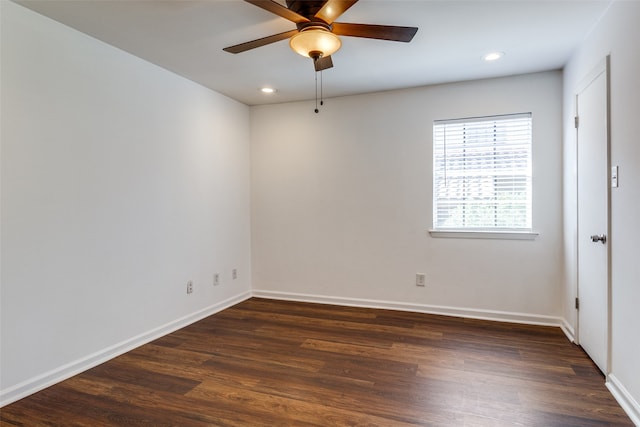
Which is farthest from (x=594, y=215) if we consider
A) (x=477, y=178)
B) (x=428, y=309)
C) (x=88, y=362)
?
(x=88, y=362)

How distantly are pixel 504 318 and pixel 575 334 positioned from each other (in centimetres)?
65

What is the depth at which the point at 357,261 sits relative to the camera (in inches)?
157

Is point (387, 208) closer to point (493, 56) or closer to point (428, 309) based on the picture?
point (428, 309)

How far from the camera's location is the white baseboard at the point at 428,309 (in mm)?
3350

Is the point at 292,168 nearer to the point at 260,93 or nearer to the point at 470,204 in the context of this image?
the point at 260,93

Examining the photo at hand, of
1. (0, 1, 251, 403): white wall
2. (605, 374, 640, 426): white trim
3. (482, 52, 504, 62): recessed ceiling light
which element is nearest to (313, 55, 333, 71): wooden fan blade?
(482, 52, 504, 62): recessed ceiling light

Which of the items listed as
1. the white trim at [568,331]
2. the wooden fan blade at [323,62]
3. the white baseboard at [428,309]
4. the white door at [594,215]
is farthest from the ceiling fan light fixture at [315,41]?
the white trim at [568,331]

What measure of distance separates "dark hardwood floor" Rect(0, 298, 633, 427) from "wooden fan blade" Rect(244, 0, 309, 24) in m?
2.17

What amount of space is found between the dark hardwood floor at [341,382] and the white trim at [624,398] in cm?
4

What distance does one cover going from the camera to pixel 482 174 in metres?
3.52

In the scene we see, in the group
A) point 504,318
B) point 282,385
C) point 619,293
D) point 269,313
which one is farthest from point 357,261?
point 619,293

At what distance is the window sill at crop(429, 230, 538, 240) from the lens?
335 centimetres

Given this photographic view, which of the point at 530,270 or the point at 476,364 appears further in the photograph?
the point at 530,270

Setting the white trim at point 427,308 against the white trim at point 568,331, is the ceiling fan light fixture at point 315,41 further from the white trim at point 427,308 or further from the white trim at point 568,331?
the white trim at point 568,331
